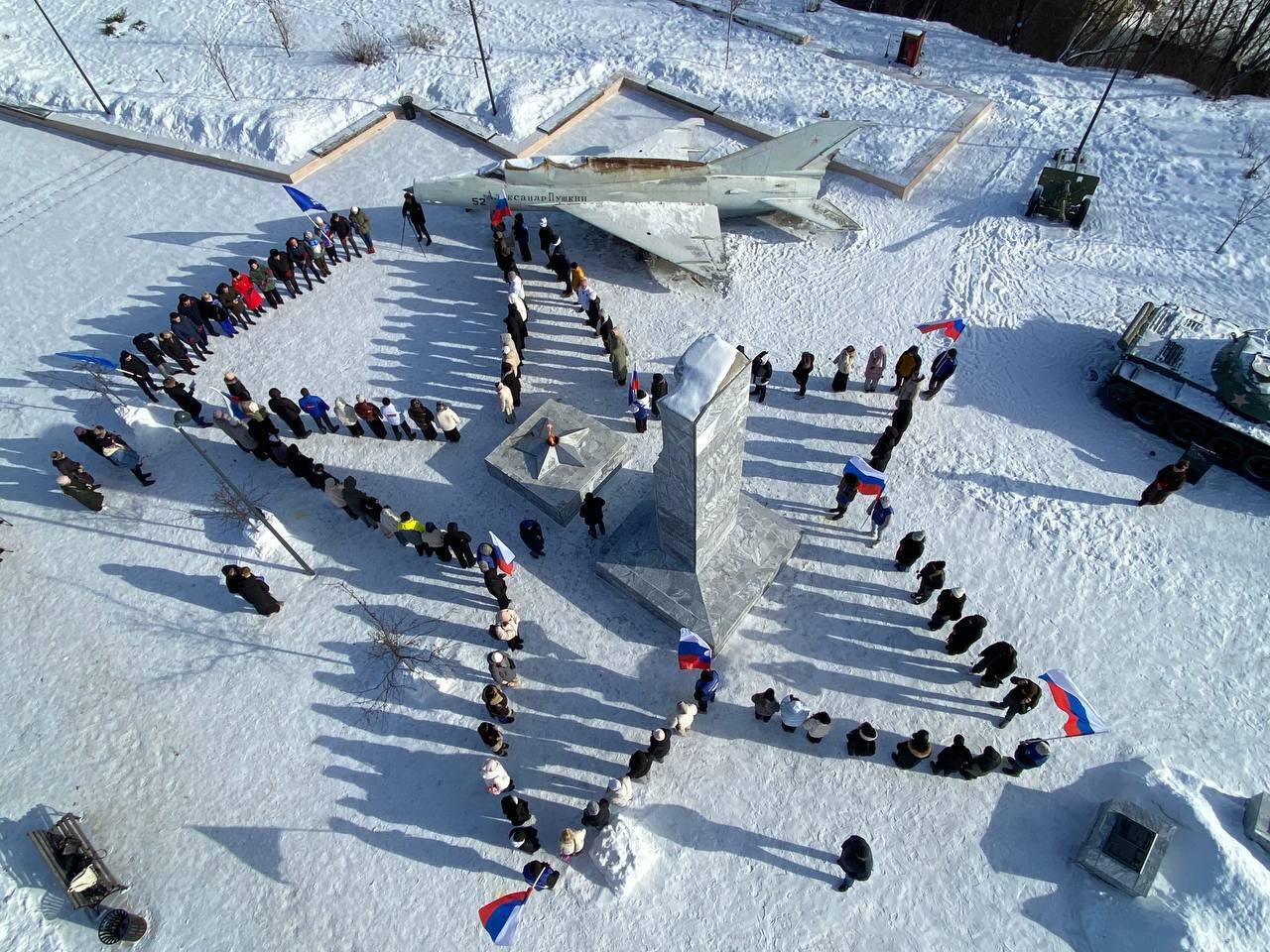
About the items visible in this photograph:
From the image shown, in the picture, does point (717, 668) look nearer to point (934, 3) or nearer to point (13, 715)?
point (13, 715)

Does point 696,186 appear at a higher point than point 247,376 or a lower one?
higher

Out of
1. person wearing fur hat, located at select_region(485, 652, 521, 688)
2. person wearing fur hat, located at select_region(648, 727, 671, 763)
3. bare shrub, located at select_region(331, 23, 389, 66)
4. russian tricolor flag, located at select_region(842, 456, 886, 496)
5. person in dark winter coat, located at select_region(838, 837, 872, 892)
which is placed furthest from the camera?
bare shrub, located at select_region(331, 23, 389, 66)

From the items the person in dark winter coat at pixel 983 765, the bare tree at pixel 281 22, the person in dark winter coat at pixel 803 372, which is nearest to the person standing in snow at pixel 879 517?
the person in dark winter coat at pixel 803 372

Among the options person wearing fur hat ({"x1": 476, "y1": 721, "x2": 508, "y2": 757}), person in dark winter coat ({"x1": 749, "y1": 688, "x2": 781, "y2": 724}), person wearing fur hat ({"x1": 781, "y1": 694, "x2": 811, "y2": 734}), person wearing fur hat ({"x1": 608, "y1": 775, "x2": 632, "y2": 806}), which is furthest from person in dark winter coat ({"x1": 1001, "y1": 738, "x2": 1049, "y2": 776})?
person wearing fur hat ({"x1": 476, "y1": 721, "x2": 508, "y2": 757})

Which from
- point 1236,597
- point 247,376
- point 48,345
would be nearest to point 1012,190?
point 1236,597

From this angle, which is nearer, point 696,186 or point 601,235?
point 696,186

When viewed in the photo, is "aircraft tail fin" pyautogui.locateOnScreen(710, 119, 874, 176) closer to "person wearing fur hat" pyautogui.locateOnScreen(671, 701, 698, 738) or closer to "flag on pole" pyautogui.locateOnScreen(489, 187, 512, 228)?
"flag on pole" pyautogui.locateOnScreen(489, 187, 512, 228)

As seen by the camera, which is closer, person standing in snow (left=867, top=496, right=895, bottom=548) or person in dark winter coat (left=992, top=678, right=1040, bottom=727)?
person in dark winter coat (left=992, top=678, right=1040, bottom=727)

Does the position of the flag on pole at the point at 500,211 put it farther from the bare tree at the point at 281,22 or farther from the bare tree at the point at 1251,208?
the bare tree at the point at 1251,208
